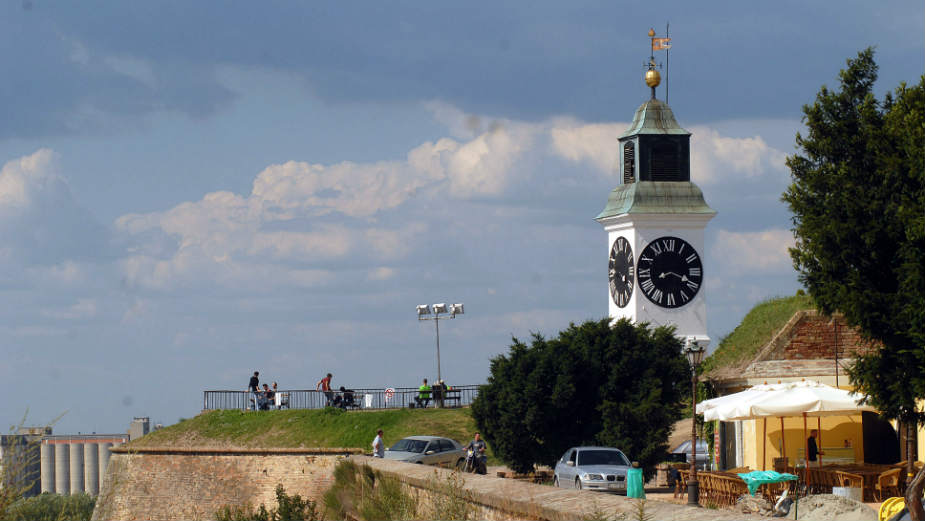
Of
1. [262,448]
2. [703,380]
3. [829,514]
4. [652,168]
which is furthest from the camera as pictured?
[652,168]

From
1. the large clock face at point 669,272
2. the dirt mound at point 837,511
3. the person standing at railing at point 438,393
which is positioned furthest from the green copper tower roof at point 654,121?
the dirt mound at point 837,511

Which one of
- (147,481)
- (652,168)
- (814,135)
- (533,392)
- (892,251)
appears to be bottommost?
(147,481)

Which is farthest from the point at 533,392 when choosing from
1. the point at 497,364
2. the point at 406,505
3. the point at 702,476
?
the point at 406,505

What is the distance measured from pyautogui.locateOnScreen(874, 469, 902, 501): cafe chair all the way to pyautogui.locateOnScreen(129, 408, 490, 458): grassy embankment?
2986 cm

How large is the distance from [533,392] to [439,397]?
2297 cm

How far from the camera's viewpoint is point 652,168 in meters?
62.6

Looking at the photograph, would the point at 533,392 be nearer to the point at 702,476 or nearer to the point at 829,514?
the point at 702,476

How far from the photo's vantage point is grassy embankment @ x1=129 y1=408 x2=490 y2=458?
5659cm

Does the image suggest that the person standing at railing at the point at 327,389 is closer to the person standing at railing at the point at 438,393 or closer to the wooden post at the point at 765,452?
the person standing at railing at the point at 438,393

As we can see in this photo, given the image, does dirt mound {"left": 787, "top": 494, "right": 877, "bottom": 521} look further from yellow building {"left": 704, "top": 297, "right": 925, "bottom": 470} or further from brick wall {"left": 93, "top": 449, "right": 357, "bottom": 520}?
brick wall {"left": 93, "top": 449, "right": 357, "bottom": 520}

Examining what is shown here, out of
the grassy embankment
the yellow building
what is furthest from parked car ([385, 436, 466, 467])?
the grassy embankment

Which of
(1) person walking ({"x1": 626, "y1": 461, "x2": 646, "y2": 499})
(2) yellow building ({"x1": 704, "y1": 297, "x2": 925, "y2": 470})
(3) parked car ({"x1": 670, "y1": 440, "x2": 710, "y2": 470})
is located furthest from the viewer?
(3) parked car ({"x1": 670, "y1": 440, "x2": 710, "y2": 470})

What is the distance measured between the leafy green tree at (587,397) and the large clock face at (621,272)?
1876 centimetres

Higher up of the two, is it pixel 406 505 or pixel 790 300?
pixel 790 300
